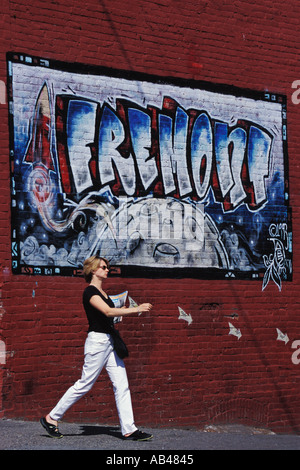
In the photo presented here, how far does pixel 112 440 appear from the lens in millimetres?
7898

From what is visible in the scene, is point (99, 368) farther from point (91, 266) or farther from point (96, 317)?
point (91, 266)

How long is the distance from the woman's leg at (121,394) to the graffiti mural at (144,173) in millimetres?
2010

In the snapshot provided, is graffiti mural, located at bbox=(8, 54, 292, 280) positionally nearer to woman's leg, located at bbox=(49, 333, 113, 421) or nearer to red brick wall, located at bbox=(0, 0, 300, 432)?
red brick wall, located at bbox=(0, 0, 300, 432)

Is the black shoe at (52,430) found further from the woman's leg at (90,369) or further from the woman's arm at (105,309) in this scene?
the woman's arm at (105,309)

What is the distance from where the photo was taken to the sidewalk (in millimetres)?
7543

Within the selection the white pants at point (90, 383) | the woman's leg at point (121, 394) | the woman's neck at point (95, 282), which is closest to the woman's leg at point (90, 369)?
the white pants at point (90, 383)

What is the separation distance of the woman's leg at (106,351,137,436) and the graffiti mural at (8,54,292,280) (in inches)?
79.1

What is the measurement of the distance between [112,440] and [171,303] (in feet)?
9.65

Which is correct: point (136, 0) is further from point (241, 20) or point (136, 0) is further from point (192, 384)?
point (192, 384)

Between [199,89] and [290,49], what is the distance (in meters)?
1.74

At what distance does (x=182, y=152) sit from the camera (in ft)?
35.8

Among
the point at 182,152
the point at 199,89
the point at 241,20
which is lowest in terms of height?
the point at 182,152

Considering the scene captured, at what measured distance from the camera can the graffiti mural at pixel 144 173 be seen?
970 cm
